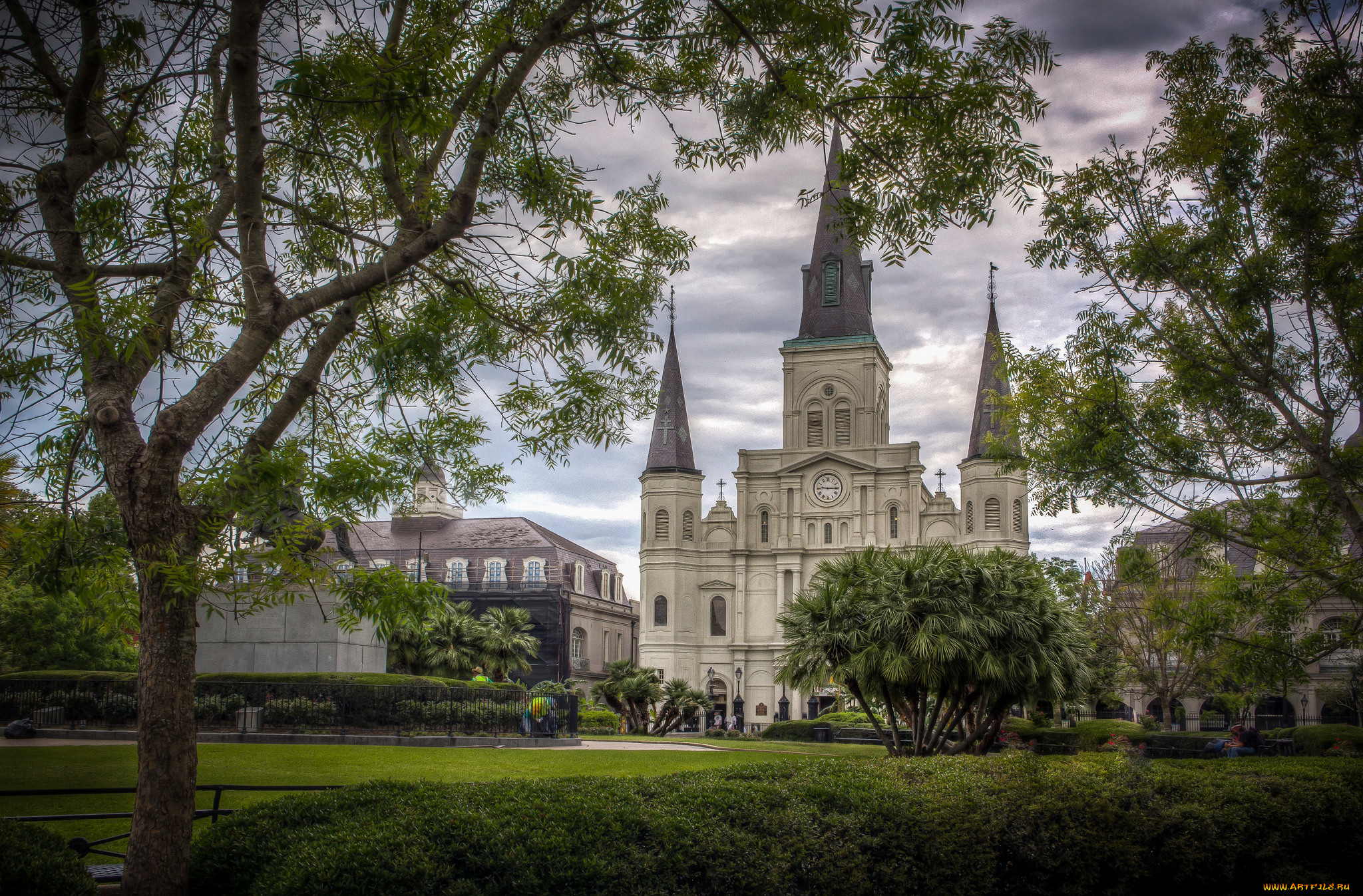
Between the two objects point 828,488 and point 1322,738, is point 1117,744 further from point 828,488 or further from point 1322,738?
point 828,488

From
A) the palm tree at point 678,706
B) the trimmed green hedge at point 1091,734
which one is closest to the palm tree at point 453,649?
the palm tree at point 678,706

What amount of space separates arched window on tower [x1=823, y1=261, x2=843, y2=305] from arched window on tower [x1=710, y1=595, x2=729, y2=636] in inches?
825

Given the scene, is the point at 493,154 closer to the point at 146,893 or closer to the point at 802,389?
the point at 146,893

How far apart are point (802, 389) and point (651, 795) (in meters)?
60.4

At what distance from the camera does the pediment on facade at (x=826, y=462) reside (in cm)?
6338

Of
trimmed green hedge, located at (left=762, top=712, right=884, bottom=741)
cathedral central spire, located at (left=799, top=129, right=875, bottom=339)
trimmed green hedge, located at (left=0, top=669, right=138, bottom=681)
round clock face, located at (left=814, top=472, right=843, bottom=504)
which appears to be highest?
cathedral central spire, located at (left=799, top=129, right=875, bottom=339)

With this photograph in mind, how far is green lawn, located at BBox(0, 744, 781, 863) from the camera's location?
29.4 feet

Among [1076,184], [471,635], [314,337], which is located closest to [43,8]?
[314,337]

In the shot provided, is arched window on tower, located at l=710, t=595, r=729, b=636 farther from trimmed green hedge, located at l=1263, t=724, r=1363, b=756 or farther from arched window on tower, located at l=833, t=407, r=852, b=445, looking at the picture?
trimmed green hedge, located at l=1263, t=724, r=1363, b=756

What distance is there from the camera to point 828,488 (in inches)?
2547

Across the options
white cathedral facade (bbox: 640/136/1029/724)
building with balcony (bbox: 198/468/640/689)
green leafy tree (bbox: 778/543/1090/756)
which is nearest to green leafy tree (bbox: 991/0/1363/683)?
green leafy tree (bbox: 778/543/1090/756)

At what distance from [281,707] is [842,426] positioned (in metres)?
52.5

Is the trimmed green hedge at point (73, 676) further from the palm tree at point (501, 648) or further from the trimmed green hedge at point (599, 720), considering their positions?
the palm tree at point (501, 648)

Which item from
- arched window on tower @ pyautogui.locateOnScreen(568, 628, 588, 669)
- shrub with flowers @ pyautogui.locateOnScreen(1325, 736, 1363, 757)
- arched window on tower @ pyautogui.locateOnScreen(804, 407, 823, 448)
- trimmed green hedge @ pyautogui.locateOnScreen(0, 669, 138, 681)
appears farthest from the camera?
arched window on tower @ pyautogui.locateOnScreen(804, 407, 823, 448)
